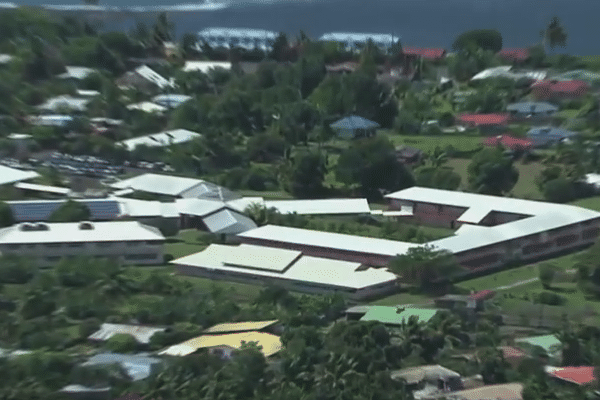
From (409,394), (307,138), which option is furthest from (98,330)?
(307,138)

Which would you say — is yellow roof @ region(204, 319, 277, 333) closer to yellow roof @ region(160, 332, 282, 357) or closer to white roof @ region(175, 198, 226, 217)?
yellow roof @ region(160, 332, 282, 357)

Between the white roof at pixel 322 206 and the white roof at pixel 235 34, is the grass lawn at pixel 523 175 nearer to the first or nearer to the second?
the white roof at pixel 322 206

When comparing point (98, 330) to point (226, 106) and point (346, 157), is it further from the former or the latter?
point (226, 106)

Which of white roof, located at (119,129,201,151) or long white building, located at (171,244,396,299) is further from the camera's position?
white roof, located at (119,129,201,151)

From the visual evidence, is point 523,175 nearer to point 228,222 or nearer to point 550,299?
point 228,222

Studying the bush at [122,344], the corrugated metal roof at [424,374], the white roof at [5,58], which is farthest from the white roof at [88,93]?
the corrugated metal roof at [424,374]

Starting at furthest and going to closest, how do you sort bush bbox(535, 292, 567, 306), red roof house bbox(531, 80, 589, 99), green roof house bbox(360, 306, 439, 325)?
1. red roof house bbox(531, 80, 589, 99)
2. bush bbox(535, 292, 567, 306)
3. green roof house bbox(360, 306, 439, 325)

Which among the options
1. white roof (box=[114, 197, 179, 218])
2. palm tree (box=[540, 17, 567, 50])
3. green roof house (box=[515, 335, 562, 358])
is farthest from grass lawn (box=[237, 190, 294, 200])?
palm tree (box=[540, 17, 567, 50])
